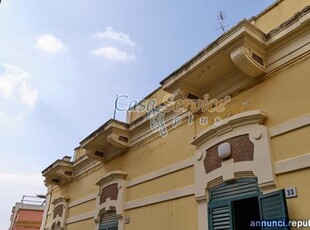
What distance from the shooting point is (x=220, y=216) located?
17.3 feet

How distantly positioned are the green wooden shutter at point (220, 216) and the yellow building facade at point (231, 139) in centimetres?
2

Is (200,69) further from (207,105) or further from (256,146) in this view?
(256,146)

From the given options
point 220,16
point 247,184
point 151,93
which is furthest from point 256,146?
point 151,93

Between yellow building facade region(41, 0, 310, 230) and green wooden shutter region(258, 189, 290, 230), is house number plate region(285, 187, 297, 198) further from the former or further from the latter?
green wooden shutter region(258, 189, 290, 230)

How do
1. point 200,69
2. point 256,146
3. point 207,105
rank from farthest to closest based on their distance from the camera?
point 207,105, point 200,69, point 256,146

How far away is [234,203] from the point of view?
5.18 metres

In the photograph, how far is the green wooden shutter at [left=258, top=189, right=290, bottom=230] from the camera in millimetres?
4092

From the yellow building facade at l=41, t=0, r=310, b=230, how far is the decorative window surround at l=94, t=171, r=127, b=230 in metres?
0.04


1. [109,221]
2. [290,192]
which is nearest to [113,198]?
[109,221]

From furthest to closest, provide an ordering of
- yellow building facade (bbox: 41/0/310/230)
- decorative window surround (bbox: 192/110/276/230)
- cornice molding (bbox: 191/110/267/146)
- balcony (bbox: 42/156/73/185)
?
1. balcony (bbox: 42/156/73/185)
2. cornice molding (bbox: 191/110/267/146)
3. decorative window surround (bbox: 192/110/276/230)
4. yellow building facade (bbox: 41/0/310/230)

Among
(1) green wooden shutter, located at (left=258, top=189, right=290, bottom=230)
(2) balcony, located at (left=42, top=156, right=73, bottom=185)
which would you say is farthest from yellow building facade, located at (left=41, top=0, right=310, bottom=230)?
(2) balcony, located at (left=42, top=156, right=73, bottom=185)

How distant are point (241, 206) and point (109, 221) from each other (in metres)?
4.06

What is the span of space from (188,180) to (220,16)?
3.60 meters

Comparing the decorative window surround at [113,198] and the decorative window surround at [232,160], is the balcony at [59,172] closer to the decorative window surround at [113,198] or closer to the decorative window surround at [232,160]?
the decorative window surround at [113,198]
